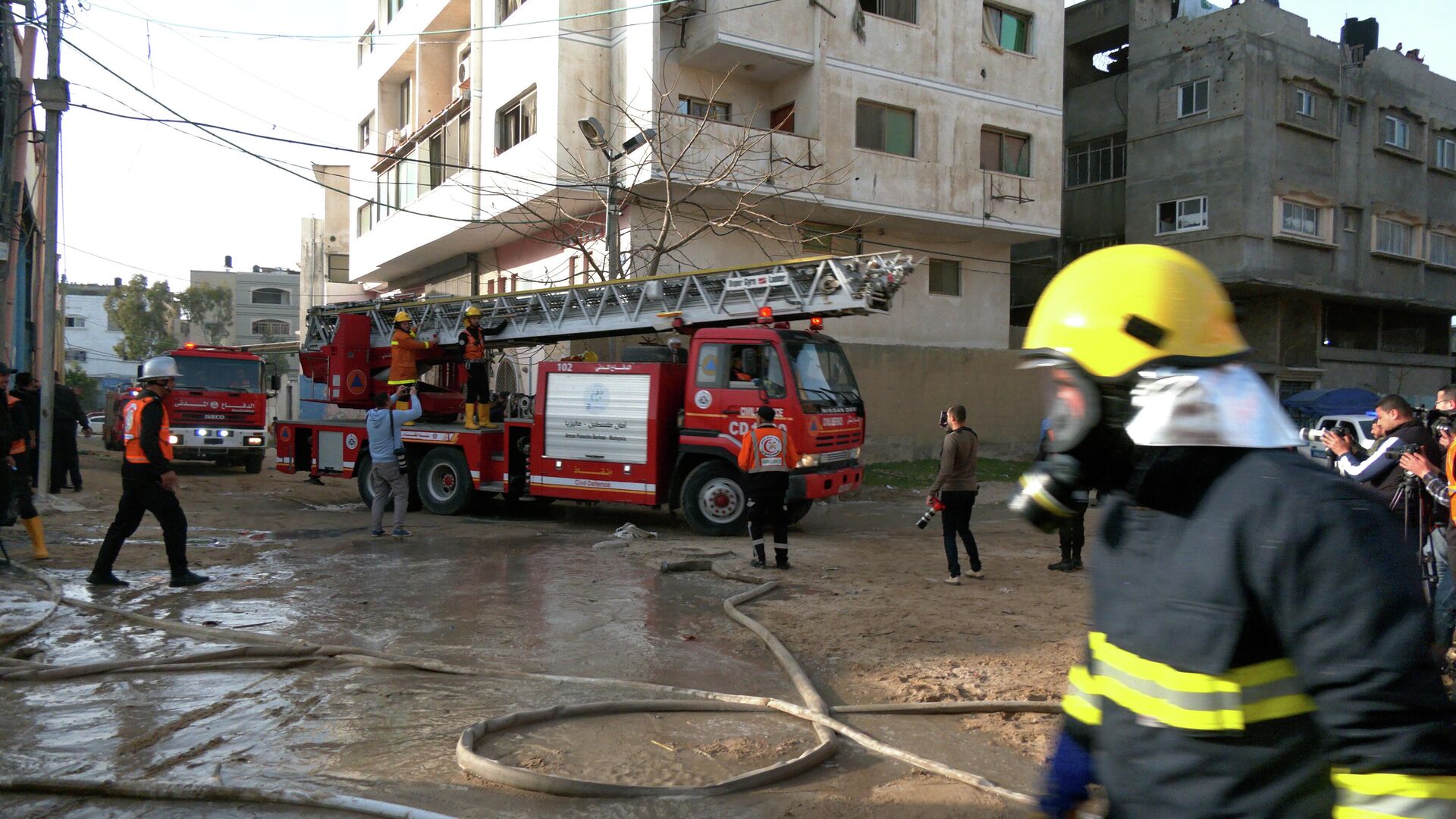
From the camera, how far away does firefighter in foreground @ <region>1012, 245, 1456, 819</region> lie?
1289mm

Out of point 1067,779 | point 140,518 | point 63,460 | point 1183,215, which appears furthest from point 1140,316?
point 1183,215

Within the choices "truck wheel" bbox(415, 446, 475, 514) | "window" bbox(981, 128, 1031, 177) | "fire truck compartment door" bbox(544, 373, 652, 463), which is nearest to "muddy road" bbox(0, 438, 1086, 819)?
"fire truck compartment door" bbox(544, 373, 652, 463)

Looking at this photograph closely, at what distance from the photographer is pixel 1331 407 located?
77.1ft

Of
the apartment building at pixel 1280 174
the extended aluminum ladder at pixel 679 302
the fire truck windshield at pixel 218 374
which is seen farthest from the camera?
the apartment building at pixel 1280 174

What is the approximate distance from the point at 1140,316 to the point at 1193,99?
2788cm

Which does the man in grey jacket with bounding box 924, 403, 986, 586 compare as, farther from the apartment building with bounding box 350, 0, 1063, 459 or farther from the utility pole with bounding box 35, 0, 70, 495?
the utility pole with bounding box 35, 0, 70, 495

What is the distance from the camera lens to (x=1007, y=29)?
910 inches

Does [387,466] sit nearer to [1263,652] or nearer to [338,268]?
[1263,652]

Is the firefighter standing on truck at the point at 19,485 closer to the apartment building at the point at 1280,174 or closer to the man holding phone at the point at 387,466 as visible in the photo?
the man holding phone at the point at 387,466

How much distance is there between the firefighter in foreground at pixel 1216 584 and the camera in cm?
129

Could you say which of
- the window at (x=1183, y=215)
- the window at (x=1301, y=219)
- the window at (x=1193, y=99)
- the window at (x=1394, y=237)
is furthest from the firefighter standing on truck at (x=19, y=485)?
the window at (x=1394, y=237)

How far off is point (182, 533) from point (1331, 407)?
2421cm

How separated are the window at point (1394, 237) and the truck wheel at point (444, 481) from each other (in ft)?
88.5

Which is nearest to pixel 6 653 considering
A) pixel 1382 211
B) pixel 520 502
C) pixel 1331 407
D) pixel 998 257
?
pixel 520 502
